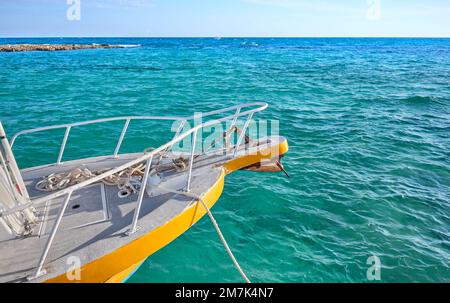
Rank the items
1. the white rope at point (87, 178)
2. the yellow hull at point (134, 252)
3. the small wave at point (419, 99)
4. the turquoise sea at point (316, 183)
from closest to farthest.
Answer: the yellow hull at point (134, 252)
the white rope at point (87, 178)
the turquoise sea at point (316, 183)
the small wave at point (419, 99)

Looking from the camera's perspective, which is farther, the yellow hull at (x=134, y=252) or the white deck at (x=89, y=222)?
the white deck at (x=89, y=222)

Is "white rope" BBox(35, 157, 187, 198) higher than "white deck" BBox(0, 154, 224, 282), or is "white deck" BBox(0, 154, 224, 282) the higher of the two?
"white rope" BBox(35, 157, 187, 198)

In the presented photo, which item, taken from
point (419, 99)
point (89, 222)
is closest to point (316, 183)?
point (89, 222)

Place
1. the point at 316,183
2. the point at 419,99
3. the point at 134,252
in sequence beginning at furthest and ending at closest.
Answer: the point at 419,99 < the point at 316,183 < the point at 134,252

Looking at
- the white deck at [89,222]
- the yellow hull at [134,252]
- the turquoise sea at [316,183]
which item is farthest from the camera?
the turquoise sea at [316,183]

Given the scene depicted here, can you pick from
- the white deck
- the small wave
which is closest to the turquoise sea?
the small wave

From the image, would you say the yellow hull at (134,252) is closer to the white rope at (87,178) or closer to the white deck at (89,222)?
the white deck at (89,222)

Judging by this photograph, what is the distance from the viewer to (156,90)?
2522 centimetres

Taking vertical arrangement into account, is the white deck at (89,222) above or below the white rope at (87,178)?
below

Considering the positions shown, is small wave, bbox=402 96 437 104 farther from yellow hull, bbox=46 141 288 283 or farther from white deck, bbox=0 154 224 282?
yellow hull, bbox=46 141 288 283

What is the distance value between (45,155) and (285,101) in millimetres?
14831

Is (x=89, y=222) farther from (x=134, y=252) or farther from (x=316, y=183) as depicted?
(x=316, y=183)

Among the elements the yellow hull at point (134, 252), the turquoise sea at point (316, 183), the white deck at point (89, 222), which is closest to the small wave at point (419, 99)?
the turquoise sea at point (316, 183)
